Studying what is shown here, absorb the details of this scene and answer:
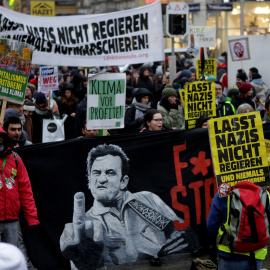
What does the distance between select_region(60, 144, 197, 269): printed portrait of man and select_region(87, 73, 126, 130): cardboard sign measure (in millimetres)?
447

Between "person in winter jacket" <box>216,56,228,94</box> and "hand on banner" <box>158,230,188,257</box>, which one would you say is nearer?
"hand on banner" <box>158,230,188,257</box>

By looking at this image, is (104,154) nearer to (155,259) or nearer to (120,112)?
(120,112)

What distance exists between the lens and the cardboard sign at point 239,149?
5.65 meters

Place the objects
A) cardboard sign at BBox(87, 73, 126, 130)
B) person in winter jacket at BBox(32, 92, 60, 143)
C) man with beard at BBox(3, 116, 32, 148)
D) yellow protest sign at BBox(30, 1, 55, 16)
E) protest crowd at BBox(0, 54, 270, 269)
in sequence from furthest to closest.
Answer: yellow protest sign at BBox(30, 1, 55, 16)
person in winter jacket at BBox(32, 92, 60, 143)
cardboard sign at BBox(87, 73, 126, 130)
man with beard at BBox(3, 116, 32, 148)
protest crowd at BBox(0, 54, 270, 269)

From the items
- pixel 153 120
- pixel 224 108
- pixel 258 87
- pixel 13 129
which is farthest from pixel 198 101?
pixel 258 87

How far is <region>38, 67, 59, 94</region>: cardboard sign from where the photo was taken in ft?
39.0

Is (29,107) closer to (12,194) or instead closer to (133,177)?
(133,177)

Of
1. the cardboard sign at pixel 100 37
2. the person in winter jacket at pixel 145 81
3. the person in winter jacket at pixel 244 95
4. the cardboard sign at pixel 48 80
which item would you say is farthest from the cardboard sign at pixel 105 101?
the person in winter jacket at pixel 145 81

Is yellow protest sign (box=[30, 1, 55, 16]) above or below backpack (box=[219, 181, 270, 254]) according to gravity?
above

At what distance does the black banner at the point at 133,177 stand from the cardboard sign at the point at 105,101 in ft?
1.28

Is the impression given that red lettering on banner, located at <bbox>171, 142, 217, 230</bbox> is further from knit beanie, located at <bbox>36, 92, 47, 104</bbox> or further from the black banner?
knit beanie, located at <bbox>36, 92, 47, 104</bbox>

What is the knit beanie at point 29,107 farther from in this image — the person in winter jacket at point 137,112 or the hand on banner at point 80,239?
the hand on banner at point 80,239

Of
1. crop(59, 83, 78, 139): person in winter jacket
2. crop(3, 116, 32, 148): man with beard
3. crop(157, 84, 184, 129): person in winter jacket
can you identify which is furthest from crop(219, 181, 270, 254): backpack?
crop(59, 83, 78, 139): person in winter jacket

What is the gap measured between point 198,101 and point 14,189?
3.05 m
